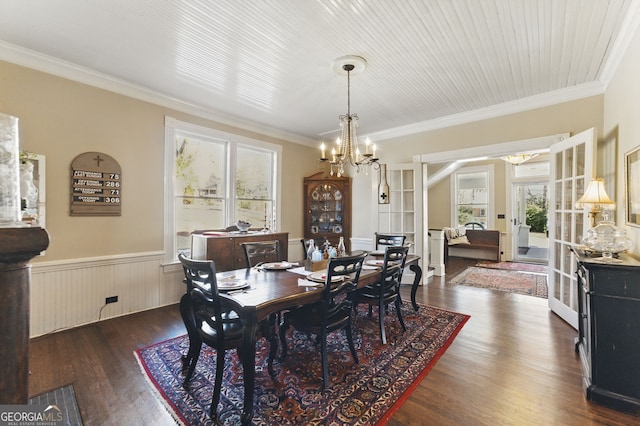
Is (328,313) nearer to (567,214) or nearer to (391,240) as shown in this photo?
(391,240)

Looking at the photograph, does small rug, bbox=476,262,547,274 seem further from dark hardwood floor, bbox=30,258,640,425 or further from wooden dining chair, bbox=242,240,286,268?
wooden dining chair, bbox=242,240,286,268

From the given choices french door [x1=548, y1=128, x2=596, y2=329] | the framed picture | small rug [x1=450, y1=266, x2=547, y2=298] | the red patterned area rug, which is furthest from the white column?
the framed picture

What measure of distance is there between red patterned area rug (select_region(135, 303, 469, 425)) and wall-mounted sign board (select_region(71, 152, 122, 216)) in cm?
168

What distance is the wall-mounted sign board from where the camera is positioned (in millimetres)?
3094

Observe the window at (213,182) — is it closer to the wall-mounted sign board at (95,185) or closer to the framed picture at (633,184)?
the wall-mounted sign board at (95,185)

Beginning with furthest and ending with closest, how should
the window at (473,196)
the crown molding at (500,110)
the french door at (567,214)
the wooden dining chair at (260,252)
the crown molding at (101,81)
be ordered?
the window at (473,196) → the crown molding at (500,110) → the wooden dining chair at (260,252) → the french door at (567,214) → the crown molding at (101,81)

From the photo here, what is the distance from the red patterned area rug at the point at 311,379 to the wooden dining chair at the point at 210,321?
12 centimetres

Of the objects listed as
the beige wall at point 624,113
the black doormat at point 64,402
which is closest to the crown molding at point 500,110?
the beige wall at point 624,113

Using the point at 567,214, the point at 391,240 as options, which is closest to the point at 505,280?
the point at 567,214

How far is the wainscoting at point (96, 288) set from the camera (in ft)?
9.59

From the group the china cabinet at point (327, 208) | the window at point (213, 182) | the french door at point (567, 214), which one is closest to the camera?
the french door at point (567, 214)

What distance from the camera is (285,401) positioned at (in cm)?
193

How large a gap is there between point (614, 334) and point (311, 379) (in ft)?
6.90

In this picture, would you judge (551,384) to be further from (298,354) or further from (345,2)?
(345,2)
